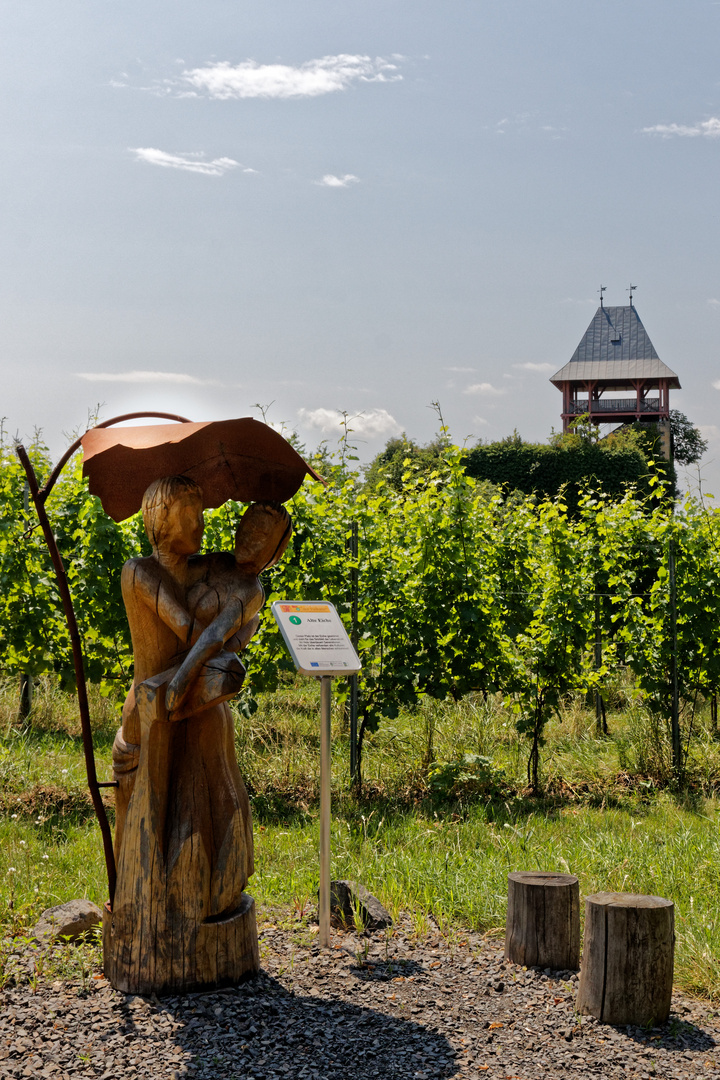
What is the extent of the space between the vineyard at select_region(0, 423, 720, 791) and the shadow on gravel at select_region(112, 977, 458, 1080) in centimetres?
384

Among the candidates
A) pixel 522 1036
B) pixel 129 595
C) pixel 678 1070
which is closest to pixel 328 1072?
pixel 522 1036

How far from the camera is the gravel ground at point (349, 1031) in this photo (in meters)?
3.15

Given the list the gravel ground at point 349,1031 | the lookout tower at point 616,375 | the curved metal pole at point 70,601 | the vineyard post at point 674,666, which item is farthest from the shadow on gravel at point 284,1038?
the lookout tower at point 616,375

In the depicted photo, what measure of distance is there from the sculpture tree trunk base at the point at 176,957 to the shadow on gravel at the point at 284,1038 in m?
0.06

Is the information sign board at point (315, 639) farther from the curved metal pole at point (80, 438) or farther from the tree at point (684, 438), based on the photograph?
the tree at point (684, 438)

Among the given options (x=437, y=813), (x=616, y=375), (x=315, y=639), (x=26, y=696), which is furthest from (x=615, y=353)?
(x=315, y=639)

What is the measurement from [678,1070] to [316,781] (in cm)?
426

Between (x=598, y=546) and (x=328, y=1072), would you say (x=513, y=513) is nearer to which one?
(x=598, y=546)

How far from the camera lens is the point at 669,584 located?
8.04 meters

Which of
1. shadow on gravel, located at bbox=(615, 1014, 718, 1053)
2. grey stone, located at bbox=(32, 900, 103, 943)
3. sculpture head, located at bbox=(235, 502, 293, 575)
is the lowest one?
shadow on gravel, located at bbox=(615, 1014, 718, 1053)

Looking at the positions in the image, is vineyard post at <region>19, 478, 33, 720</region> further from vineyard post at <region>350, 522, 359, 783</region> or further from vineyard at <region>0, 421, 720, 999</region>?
vineyard post at <region>350, 522, 359, 783</region>

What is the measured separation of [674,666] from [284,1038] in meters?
5.61

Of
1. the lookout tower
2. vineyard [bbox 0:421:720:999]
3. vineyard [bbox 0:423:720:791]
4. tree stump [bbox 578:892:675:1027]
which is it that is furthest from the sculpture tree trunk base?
the lookout tower

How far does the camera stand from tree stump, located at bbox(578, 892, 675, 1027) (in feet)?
11.7
